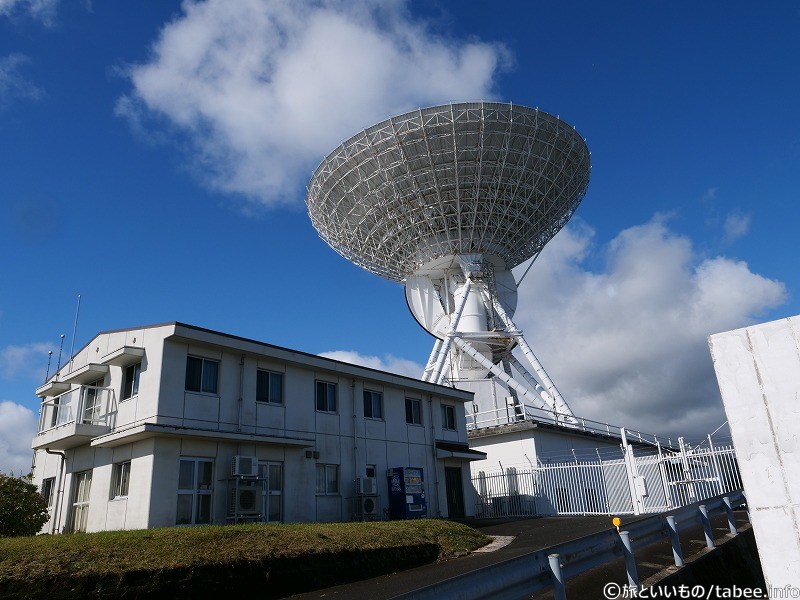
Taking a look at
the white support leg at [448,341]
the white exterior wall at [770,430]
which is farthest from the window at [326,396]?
the white exterior wall at [770,430]

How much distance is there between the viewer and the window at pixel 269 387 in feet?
62.5

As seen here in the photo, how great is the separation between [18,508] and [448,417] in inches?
627

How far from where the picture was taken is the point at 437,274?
38.0 metres

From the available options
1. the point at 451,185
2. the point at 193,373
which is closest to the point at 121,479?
the point at 193,373

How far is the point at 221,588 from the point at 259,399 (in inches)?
350

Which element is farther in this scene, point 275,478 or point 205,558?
point 275,478

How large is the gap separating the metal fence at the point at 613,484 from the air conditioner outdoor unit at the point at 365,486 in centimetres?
872

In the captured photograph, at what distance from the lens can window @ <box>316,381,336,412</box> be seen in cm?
2073

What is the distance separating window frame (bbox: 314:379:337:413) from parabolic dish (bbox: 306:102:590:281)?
14786 mm

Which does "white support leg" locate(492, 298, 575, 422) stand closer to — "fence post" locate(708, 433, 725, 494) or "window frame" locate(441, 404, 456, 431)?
"window frame" locate(441, 404, 456, 431)

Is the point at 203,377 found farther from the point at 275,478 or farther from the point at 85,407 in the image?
the point at 85,407

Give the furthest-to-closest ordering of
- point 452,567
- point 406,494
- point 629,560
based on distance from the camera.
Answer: point 406,494
point 452,567
point 629,560

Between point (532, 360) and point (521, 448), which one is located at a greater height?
point (532, 360)

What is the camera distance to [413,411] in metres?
24.3
